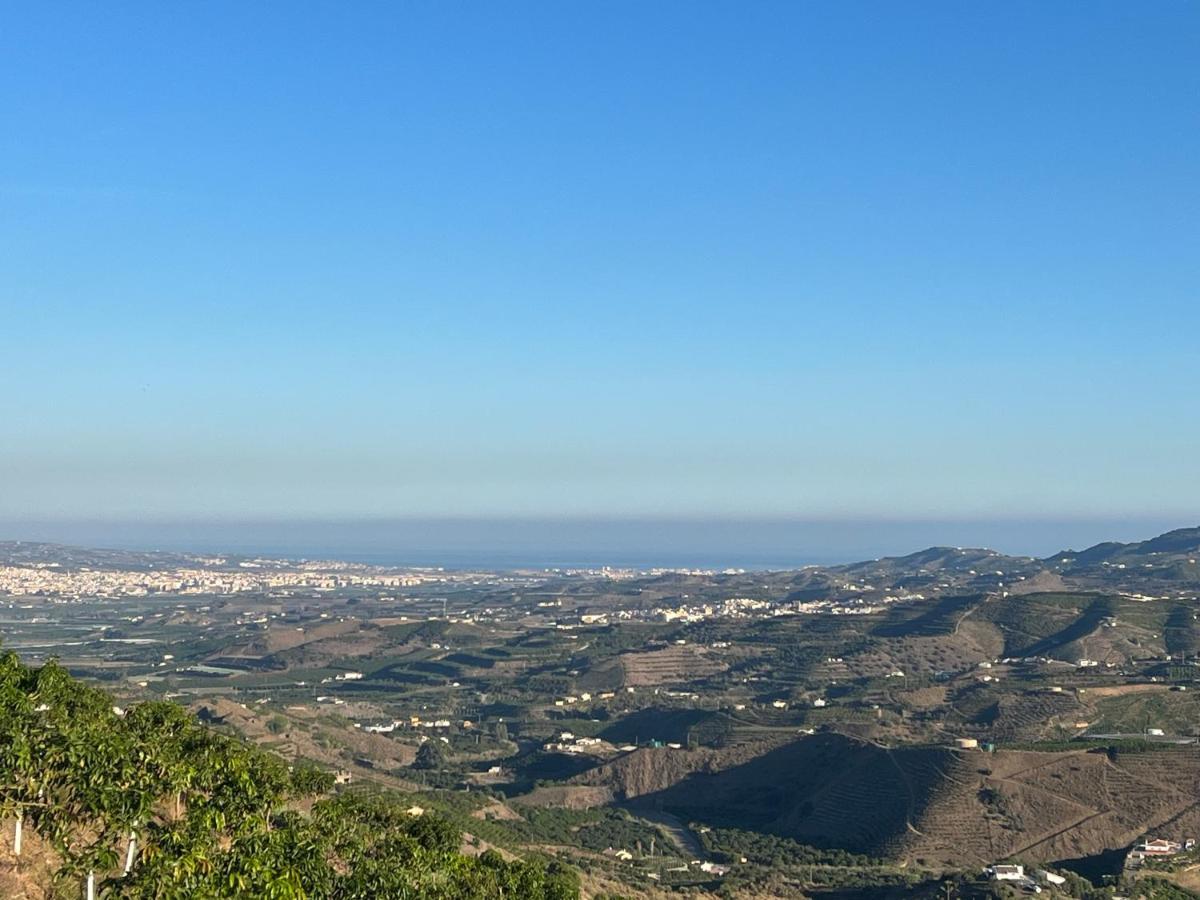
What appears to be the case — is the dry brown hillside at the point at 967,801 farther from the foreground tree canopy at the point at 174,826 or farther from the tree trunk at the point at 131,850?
the tree trunk at the point at 131,850

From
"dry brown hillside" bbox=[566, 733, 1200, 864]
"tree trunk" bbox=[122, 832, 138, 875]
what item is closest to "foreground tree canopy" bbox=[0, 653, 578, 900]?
"tree trunk" bbox=[122, 832, 138, 875]

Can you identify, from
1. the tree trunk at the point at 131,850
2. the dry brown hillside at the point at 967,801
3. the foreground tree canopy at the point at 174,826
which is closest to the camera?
the foreground tree canopy at the point at 174,826

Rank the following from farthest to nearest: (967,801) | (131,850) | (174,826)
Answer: (967,801), (131,850), (174,826)

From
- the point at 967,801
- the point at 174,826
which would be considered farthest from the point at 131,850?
the point at 967,801

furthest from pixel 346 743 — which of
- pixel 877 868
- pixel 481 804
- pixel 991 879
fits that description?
pixel 991 879

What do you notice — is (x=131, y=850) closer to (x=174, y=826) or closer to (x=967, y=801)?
(x=174, y=826)

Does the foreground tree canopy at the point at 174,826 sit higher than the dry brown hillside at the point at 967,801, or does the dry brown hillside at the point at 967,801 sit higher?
the foreground tree canopy at the point at 174,826

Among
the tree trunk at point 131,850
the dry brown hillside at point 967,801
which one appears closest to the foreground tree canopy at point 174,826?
the tree trunk at point 131,850

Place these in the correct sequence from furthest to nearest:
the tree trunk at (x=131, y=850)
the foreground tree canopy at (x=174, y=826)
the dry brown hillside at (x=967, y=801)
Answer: the dry brown hillside at (x=967, y=801)
the tree trunk at (x=131, y=850)
the foreground tree canopy at (x=174, y=826)
